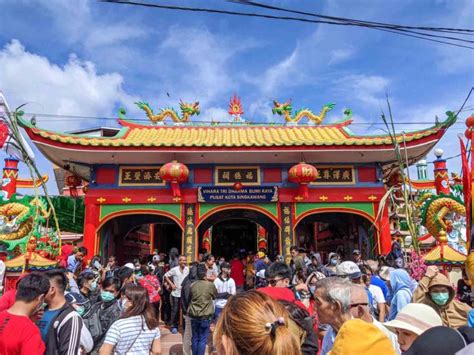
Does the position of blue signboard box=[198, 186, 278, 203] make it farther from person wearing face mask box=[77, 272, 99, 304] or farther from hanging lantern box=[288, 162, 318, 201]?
person wearing face mask box=[77, 272, 99, 304]

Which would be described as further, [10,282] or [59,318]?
[10,282]

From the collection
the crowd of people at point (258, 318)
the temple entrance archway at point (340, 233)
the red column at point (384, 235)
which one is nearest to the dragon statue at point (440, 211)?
the red column at point (384, 235)

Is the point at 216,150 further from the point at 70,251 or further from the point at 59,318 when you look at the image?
the point at 59,318

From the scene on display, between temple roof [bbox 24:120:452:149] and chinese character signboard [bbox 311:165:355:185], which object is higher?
temple roof [bbox 24:120:452:149]

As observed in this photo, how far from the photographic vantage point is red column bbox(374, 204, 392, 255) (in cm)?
1035

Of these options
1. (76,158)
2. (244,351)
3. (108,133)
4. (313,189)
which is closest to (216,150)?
(313,189)

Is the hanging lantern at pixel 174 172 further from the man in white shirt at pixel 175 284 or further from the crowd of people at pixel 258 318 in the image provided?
the crowd of people at pixel 258 318

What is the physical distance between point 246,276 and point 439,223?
522 centimetres

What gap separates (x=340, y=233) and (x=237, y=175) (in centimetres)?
530

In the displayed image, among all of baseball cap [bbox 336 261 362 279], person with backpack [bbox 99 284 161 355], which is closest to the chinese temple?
baseball cap [bbox 336 261 362 279]

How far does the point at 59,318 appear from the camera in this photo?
2527 millimetres

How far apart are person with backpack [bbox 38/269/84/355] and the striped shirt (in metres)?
0.28

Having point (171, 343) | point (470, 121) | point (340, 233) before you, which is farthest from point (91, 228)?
point (470, 121)

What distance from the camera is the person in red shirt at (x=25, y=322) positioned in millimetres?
2189
